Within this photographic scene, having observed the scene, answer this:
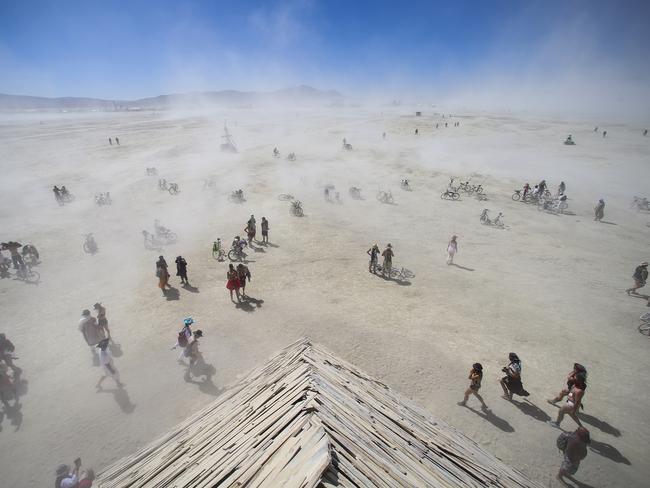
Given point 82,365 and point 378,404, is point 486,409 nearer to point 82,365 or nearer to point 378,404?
point 378,404

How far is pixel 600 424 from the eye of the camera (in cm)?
864

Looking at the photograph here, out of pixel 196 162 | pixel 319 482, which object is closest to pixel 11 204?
pixel 196 162

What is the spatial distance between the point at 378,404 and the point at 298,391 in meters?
1.58

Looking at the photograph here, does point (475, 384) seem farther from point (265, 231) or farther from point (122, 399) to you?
point (265, 231)

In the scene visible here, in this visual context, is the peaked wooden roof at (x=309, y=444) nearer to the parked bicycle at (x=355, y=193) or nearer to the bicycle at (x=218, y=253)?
the bicycle at (x=218, y=253)

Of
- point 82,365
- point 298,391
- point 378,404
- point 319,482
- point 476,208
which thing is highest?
point 319,482

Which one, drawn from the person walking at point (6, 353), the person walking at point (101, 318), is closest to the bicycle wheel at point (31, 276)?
the person walking at point (6, 353)

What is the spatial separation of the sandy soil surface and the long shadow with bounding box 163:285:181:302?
0.23 m

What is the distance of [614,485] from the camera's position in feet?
23.7

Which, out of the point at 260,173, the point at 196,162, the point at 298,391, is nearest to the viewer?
the point at 298,391

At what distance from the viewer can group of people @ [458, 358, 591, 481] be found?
6.86 meters

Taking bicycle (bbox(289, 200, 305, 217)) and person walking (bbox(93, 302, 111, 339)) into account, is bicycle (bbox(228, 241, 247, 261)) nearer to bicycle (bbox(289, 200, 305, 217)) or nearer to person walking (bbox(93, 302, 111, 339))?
bicycle (bbox(289, 200, 305, 217))

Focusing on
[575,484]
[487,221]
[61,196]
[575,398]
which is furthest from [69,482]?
[61,196]

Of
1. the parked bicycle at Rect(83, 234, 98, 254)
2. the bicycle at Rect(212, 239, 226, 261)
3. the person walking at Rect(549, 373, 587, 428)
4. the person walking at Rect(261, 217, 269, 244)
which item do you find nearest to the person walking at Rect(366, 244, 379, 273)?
the person walking at Rect(261, 217, 269, 244)
